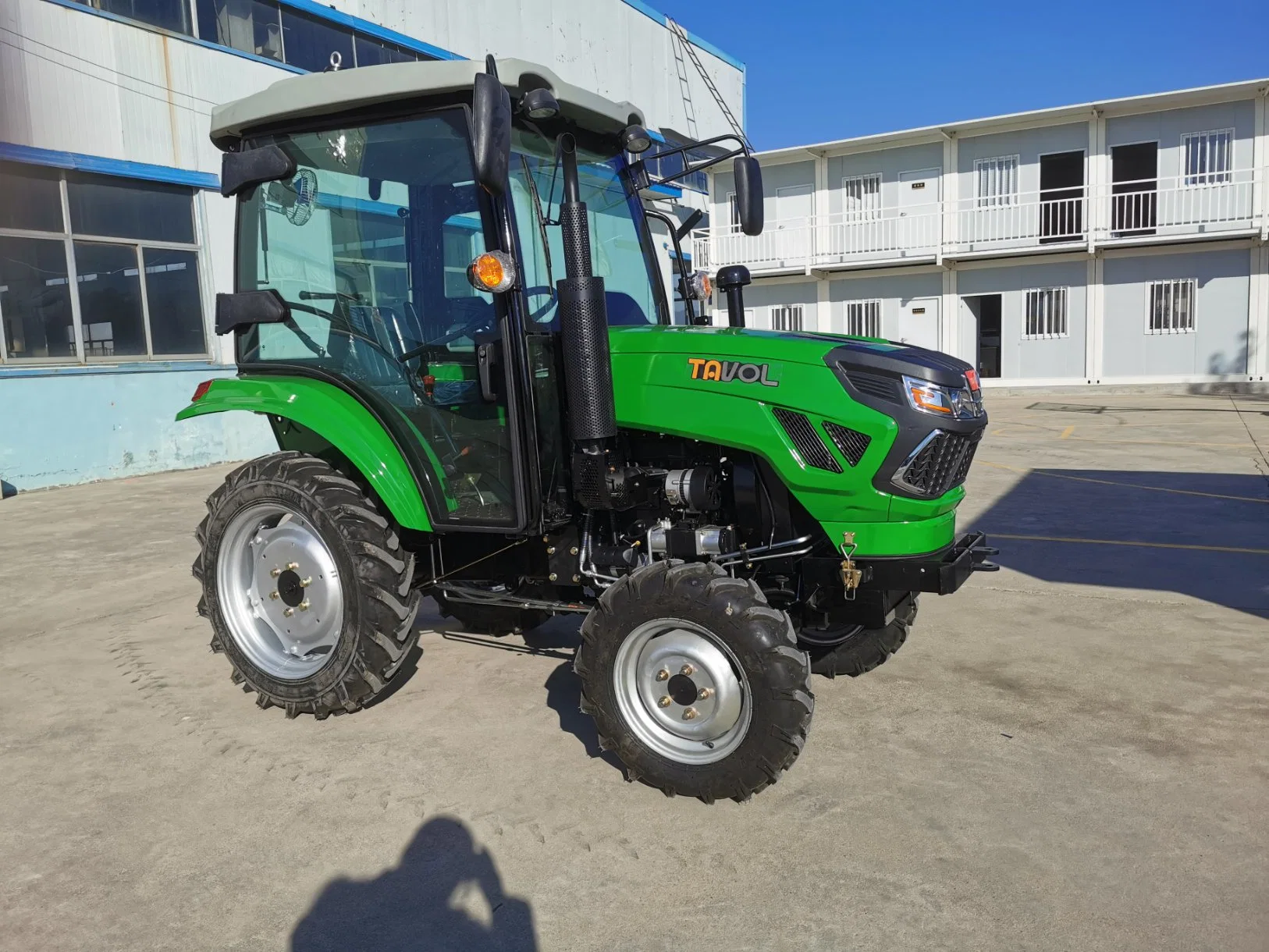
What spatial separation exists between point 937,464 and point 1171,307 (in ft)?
72.7

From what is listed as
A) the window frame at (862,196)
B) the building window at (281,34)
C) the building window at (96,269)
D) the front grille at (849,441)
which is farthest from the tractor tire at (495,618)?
the window frame at (862,196)

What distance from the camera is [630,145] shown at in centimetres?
418

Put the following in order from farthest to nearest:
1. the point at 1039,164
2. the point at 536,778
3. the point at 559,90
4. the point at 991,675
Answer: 1. the point at 1039,164
2. the point at 991,675
3. the point at 559,90
4. the point at 536,778

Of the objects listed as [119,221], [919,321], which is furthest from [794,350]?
[919,321]

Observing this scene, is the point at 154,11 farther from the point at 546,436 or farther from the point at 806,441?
the point at 806,441

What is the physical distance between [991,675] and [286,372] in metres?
3.40

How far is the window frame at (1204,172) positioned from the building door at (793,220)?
8.55m

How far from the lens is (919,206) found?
2481cm

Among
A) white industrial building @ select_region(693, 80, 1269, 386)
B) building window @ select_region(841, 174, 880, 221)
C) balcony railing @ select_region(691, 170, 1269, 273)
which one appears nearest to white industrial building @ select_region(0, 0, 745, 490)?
white industrial building @ select_region(693, 80, 1269, 386)

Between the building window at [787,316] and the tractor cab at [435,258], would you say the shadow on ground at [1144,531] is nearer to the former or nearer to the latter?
the tractor cab at [435,258]

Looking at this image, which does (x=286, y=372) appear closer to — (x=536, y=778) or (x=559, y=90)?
(x=559, y=90)

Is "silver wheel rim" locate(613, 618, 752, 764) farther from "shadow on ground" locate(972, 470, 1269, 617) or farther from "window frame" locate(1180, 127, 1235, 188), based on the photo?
"window frame" locate(1180, 127, 1235, 188)

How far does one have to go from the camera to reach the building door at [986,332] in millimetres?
24656

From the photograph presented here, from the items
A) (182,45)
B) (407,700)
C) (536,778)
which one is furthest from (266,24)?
(536,778)
